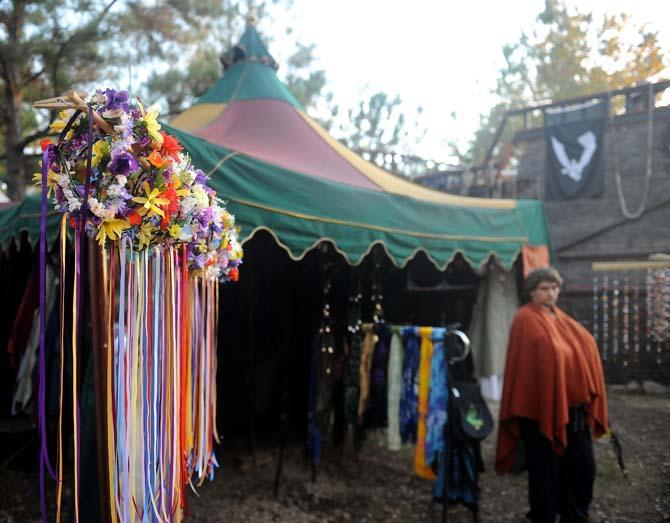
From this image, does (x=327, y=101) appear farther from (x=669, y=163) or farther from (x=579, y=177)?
(x=669, y=163)

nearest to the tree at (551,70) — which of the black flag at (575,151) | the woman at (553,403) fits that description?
the black flag at (575,151)

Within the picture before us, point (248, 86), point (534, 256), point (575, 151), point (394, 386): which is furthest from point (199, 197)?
point (575, 151)

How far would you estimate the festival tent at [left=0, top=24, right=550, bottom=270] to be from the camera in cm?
296

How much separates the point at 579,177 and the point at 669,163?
130 inches

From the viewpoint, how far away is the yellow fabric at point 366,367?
3.65 meters

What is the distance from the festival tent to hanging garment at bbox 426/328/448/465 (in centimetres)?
79

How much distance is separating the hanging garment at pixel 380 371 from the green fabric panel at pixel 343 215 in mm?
550

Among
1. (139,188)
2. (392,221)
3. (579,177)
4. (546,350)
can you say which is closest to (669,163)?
(546,350)

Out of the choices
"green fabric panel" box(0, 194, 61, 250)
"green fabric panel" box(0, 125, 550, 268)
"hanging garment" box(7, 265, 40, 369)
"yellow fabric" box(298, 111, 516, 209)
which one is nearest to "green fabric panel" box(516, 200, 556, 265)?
"yellow fabric" box(298, 111, 516, 209)

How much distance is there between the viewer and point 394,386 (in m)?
3.43

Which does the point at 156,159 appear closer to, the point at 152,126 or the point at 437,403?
the point at 152,126

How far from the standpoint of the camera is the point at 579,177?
5906mm

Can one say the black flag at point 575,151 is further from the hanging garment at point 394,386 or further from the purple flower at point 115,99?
the purple flower at point 115,99

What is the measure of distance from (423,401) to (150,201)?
220cm
